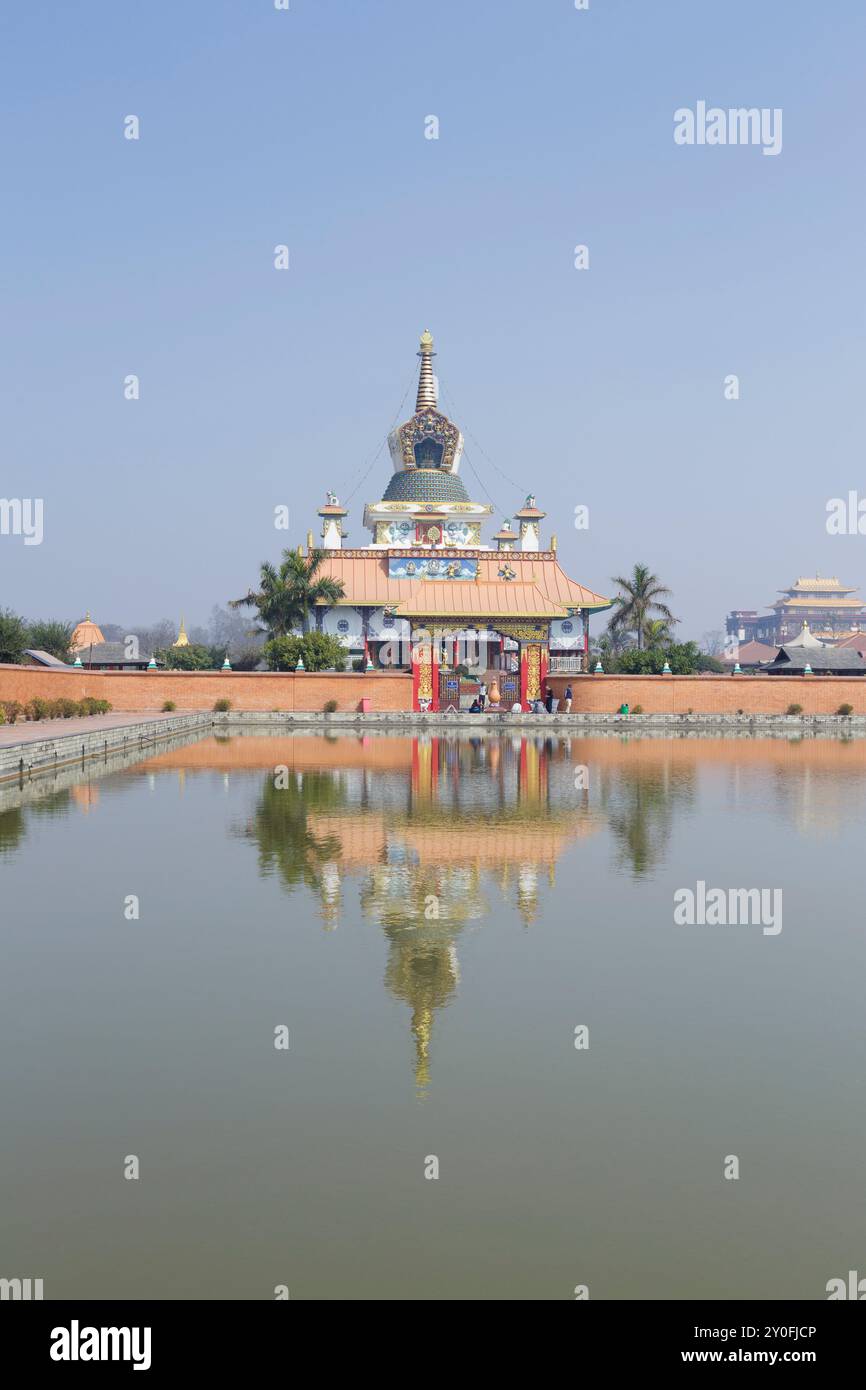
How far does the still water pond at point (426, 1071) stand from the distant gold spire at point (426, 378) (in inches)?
2287

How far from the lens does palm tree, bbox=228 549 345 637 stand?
5512 cm

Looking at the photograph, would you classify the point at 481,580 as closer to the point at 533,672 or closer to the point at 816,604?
the point at 533,672

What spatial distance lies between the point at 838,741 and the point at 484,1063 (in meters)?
37.9

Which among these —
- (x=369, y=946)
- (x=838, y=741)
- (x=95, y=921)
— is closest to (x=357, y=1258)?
(x=369, y=946)

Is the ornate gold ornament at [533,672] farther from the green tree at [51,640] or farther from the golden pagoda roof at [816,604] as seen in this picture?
the golden pagoda roof at [816,604]

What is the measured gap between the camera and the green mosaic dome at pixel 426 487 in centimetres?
6744

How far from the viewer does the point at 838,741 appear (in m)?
42.2

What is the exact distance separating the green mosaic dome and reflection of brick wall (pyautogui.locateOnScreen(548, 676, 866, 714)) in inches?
761

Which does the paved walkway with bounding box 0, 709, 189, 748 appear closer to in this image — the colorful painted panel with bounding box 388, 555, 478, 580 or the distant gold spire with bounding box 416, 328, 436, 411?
the colorful painted panel with bounding box 388, 555, 478, 580

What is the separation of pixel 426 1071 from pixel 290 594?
49331 millimetres


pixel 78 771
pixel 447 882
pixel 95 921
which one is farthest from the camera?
pixel 78 771

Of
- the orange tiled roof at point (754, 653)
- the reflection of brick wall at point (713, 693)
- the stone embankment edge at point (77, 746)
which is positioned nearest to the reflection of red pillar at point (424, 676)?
the reflection of brick wall at point (713, 693)

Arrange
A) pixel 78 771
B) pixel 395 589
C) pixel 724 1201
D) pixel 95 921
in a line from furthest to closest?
1. pixel 395 589
2. pixel 78 771
3. pixel 95 921
4. pixel 724 1201

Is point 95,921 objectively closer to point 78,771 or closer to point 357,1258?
point 357,1258
